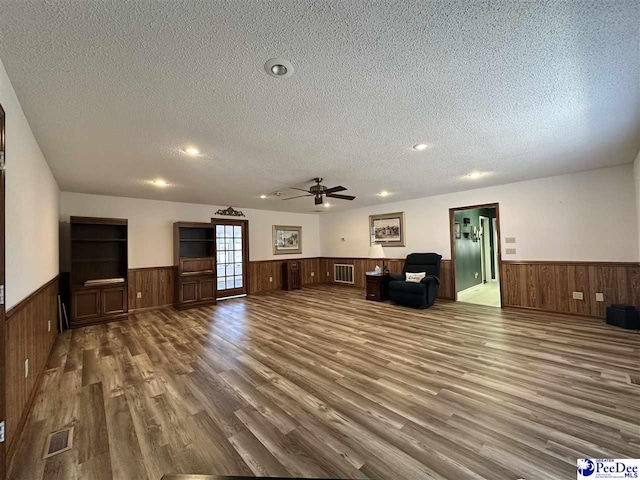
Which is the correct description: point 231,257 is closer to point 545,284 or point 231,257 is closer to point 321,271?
point 321,271

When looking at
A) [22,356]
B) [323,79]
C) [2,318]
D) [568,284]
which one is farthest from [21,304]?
[568,284]

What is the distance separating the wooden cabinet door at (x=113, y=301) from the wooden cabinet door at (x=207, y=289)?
1381 mm

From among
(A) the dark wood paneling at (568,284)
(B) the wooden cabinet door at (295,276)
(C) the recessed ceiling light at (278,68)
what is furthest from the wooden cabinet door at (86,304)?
(A) the dark wood paneling at (568,284)

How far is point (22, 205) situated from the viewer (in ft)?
7.09

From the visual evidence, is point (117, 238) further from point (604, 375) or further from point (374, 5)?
point (604, 375)

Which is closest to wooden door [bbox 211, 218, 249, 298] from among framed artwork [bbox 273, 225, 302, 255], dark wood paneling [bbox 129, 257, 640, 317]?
framed artwork [bbox 273, 225, 302, 255]

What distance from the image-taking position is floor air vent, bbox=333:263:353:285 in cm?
819

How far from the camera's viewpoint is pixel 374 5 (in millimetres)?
1229

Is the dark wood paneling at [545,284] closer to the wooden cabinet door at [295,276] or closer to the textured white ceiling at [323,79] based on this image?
the textured white ceiling at [323,79]

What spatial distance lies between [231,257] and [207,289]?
1.26 metres

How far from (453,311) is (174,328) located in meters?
4.90

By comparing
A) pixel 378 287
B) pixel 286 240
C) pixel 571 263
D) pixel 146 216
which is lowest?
pixel 378 287

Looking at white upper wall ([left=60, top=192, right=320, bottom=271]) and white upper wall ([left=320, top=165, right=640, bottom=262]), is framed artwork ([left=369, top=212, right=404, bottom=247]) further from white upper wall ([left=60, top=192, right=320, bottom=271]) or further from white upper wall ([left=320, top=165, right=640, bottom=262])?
white upper wall ([left=60, top=192, right=320, bottom=271])

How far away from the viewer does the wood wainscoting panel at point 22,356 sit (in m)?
1.72
